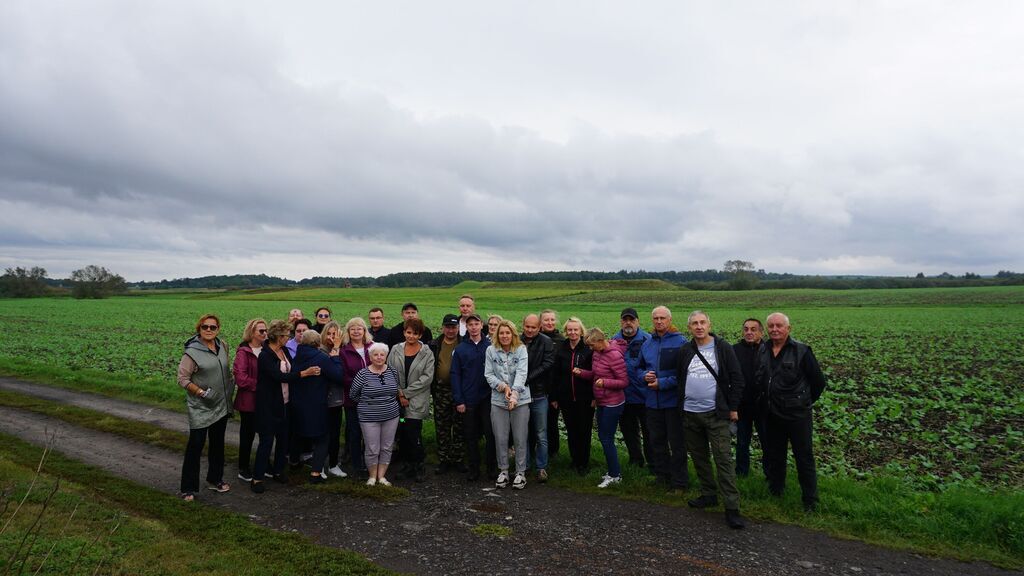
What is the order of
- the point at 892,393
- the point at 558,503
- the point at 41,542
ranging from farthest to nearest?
1. the point at 892,393
2. the point at 558,503
3. the point at 41,542

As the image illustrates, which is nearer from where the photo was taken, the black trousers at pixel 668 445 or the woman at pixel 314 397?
the black trousers at pixel 668 445

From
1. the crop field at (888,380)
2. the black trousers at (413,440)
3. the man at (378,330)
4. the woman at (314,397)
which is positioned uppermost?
the man at (378,330)

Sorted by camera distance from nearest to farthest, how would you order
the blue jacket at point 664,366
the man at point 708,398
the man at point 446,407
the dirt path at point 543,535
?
the dirt path at point 543,535 → the man at point 708,398 → the blue jacket at point 664,366 → the man at point 446,407

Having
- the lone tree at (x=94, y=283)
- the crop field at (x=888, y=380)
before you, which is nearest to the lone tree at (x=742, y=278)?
the crop field at (x=888, y=380)

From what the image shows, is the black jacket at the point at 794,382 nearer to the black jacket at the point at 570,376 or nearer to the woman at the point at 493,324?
the black jacket at the point at 570,376

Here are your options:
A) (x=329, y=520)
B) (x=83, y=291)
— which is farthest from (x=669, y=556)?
(x=83, y=291)

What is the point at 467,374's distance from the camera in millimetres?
7340

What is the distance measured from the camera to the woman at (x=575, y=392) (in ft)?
24.5

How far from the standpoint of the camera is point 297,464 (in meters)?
7.75

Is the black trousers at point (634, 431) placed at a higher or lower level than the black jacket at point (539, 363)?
lower

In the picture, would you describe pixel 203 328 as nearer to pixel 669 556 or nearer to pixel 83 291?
pixel 669 556

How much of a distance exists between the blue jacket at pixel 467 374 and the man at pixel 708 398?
2.79 metres

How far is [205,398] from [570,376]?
495 centimetres

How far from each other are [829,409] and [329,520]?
11.0m
